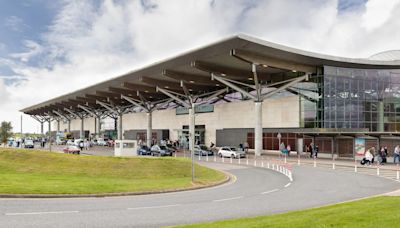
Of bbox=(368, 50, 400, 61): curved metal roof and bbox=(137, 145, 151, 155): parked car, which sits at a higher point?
bbox=(368, 50, 400, 61): curved metal roof

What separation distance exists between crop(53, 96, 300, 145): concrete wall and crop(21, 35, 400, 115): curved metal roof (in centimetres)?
419

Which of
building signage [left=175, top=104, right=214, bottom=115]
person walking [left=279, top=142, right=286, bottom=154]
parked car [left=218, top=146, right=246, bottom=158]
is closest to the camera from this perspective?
parked car [left=218, top=146, right=246, bottom=158]

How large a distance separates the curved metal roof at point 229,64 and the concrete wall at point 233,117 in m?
4.19

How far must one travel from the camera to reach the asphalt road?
38.0 ft

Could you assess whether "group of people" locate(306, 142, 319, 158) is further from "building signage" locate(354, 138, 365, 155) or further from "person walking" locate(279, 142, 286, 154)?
"building signage" locate(354, 138, 365, 155)

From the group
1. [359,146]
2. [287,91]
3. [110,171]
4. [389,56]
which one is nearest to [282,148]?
[287,91]

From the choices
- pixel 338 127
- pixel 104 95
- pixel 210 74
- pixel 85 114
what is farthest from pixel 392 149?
pixel 85 114

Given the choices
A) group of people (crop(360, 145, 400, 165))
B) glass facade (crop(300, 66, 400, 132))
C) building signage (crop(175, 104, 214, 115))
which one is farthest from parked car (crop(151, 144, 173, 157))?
group of people (crop(360, 145, 400, 165))

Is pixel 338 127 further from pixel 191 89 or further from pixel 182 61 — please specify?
pixel 191 89

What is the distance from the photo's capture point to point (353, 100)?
4928cm

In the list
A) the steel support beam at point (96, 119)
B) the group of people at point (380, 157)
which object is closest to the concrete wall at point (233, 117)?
the group of people at point (380, 157)

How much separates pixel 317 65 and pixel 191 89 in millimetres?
24224

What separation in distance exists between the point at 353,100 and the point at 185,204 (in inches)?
1581

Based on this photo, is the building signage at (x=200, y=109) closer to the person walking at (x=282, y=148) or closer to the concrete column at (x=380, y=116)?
the person walking at (x=282, y=148)
